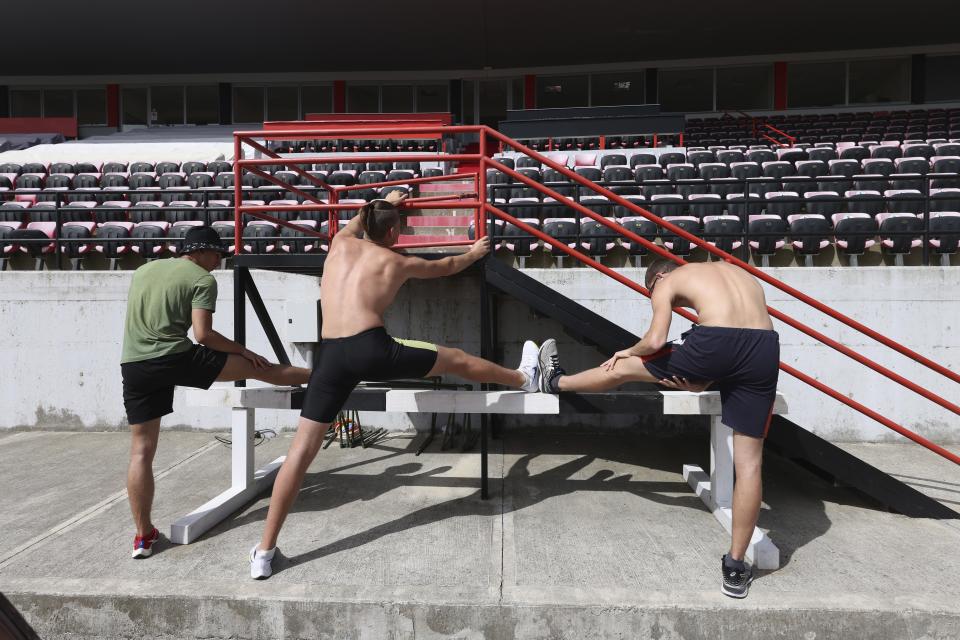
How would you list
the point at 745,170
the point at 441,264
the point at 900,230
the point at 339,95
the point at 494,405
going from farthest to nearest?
the point at 339,95
the point at 745,170
the point at 900,230
the point at 494,405
the point at 441,264

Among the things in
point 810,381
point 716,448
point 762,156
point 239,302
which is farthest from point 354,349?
point 762,156

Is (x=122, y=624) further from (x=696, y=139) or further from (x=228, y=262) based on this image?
(x=696, y=139)

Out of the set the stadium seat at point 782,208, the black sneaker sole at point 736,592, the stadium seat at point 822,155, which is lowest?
the black sneaker sole at point 736,592

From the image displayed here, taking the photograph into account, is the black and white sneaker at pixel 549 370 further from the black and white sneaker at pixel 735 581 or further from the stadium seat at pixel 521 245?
the stadium seat at pixel 521 245

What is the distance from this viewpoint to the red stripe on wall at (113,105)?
79.9 feet

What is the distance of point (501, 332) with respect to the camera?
18.6 feet

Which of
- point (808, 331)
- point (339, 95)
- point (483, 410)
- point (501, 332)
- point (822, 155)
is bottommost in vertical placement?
point (483, 410)

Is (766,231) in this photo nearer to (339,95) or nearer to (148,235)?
(148,235)

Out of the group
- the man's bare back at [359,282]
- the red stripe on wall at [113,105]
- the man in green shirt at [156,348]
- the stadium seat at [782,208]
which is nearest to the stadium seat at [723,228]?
the stadium seat at [782,208]

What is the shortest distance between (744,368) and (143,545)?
3491 mm

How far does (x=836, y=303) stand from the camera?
5.35 m

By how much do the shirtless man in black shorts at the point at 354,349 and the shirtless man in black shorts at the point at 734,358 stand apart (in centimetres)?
120

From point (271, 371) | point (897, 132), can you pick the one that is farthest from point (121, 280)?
point (897, 132)

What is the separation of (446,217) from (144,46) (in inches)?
836
